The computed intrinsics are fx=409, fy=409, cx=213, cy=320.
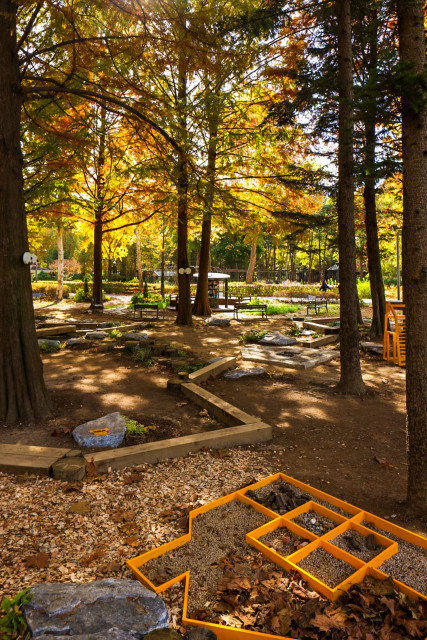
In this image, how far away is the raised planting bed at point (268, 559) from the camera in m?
2.20

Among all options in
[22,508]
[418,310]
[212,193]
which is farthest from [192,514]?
[212,193]

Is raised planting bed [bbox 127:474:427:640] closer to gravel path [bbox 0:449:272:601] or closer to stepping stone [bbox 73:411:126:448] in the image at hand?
gravel path [bbox 0:449:272:601]

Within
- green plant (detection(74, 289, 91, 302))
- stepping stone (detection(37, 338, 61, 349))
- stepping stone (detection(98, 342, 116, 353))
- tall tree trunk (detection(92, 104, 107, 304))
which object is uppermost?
tall tree trunk (detection(92, 104, 107, 304))

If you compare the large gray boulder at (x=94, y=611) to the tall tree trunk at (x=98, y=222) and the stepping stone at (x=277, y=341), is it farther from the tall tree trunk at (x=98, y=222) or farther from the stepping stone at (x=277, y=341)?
the tall tree trunk at (x=98, y=222)

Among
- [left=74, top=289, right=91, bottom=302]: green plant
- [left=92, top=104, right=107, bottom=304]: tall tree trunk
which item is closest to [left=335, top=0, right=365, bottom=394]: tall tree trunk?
[left=92, top=104, right=107, bottom=304]: tall tree trunk

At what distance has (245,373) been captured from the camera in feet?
25.1

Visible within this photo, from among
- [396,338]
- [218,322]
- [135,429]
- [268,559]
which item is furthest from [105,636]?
[218,322]

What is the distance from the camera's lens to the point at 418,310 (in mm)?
3004

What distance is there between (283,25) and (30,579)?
9.34 meters

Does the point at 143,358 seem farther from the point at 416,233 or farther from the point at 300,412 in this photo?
the point at 416,233

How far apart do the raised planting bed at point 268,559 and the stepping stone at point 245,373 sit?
13.6 ft

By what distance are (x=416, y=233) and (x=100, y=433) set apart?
3632 mm

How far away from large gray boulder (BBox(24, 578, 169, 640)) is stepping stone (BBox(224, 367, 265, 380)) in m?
5.37

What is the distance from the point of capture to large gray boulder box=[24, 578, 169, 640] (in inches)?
76.6
